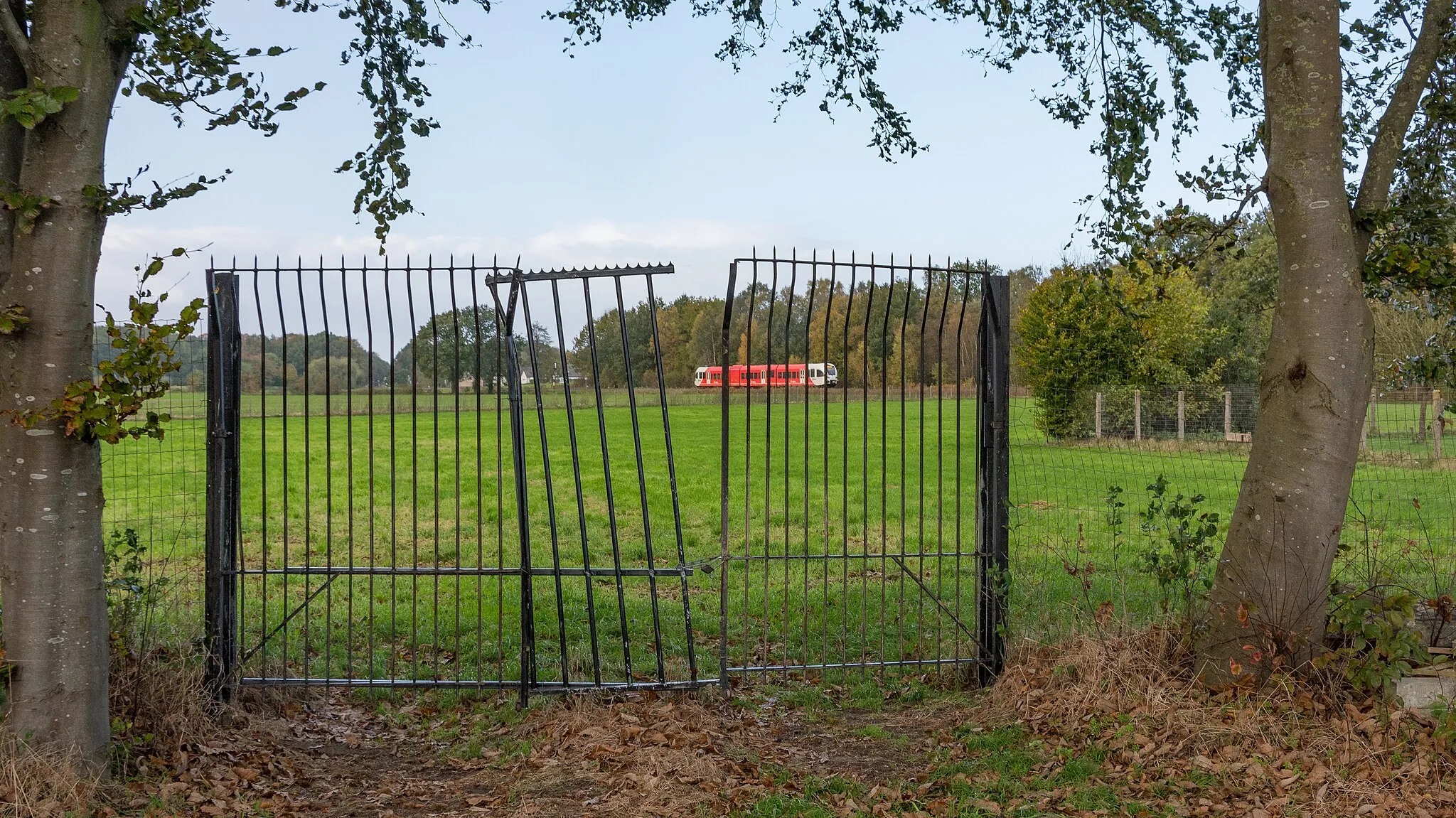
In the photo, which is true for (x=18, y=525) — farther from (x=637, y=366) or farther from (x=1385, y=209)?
(x=637, y=366)

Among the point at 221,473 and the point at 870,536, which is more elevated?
the point at 221,473

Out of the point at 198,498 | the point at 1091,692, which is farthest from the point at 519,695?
the point at 198,498

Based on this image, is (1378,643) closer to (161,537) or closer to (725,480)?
(725,480)

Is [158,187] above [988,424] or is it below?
above

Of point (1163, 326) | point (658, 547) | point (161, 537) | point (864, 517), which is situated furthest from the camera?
point (1163, 326)

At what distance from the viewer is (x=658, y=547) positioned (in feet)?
33.2

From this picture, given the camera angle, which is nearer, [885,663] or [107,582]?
[107,582]

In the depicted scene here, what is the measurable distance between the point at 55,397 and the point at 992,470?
4649 millimetres

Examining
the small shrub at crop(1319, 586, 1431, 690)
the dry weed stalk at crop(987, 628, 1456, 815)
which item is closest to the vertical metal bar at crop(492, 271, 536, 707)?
the dry weed stalk at crop(987, 628, 1456, 815)

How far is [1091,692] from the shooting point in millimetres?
5105

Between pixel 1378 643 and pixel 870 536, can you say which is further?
pixel 870 536

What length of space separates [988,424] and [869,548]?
479 centimetres

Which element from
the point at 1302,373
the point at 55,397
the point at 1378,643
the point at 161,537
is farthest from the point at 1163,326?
the point at 55,397

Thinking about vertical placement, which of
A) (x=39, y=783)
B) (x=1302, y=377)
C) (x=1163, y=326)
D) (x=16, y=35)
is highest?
(x=16, y=35)
